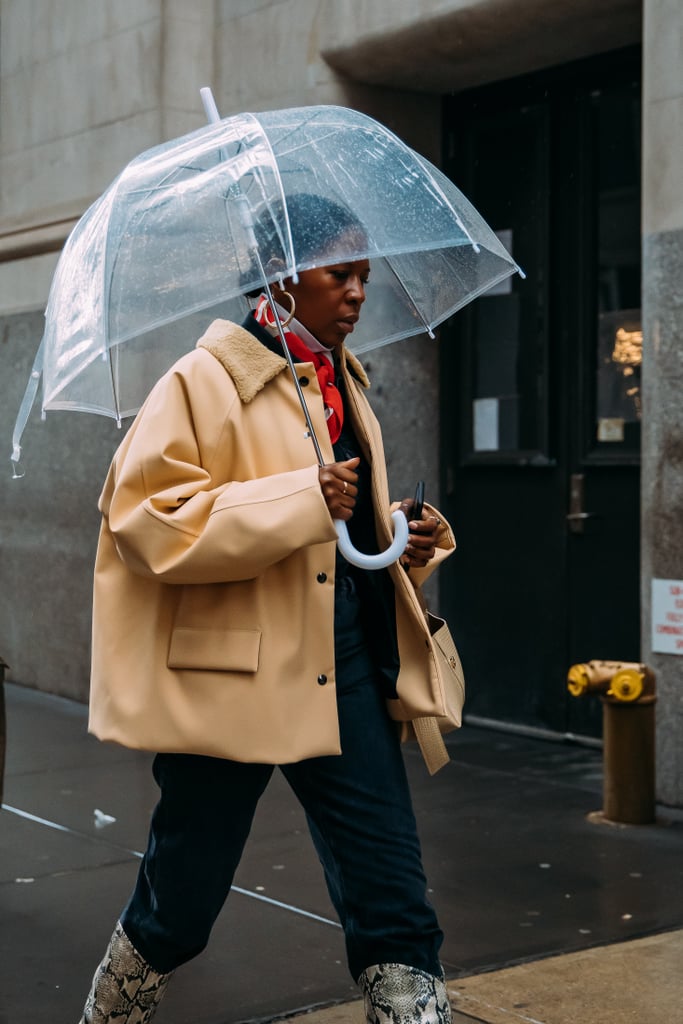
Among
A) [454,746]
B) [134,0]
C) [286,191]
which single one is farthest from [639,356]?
[286,191]

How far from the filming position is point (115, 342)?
312cm

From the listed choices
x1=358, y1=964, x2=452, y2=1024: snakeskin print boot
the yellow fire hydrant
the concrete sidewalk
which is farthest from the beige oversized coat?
the yellow fire hydrant

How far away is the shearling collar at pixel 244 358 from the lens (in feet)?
10.1

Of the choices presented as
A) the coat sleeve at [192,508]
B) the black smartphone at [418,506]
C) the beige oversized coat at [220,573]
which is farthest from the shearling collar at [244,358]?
the black smartphone at [418,506]

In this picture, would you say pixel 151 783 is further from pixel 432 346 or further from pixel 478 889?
pixel 432 346

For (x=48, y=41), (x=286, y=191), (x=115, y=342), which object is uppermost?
(x=48, y=41)

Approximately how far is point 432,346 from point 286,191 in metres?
5.16

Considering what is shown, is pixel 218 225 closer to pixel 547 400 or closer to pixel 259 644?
pixel 259 644

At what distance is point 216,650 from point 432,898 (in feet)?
7.55

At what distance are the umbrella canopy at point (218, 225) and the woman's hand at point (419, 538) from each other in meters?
0.56

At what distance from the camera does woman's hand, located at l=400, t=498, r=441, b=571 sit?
10.4ft

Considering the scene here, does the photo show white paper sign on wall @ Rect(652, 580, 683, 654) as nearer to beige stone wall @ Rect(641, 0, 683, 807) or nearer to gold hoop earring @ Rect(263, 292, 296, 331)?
beige stone wall @ Rect(641, 0, 683, 807)

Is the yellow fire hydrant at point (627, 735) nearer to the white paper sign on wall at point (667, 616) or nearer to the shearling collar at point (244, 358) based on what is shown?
the white paper sign on wall at point (667, 616)

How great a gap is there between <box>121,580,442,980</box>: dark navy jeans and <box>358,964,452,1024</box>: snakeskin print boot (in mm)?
22
